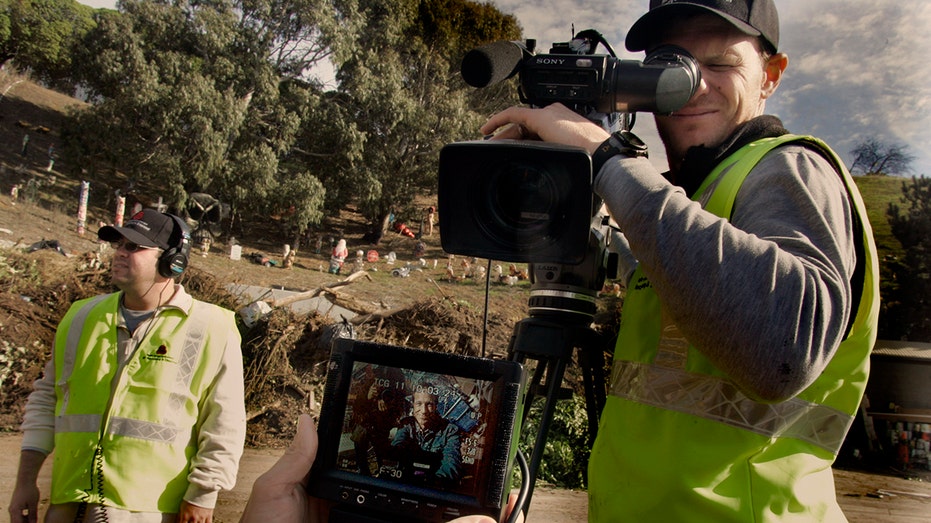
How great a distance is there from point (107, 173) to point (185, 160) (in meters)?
0.68

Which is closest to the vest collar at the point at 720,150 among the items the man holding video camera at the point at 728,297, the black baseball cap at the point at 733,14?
the man holding video camera at the point at 728,297

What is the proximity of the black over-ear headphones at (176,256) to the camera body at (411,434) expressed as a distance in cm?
144

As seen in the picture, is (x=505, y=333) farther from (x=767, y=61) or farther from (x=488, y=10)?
(x=767, y=61)

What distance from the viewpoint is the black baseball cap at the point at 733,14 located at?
0.77 metres

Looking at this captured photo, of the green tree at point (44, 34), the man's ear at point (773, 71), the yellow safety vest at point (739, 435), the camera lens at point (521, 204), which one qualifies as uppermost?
the green tree at point (44, 34)

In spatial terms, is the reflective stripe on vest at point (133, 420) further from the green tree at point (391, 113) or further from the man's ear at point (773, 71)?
the green tree at point (391, 113)

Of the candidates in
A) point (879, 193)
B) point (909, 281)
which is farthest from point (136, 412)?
point (909, 281)

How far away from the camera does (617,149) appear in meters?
0.67

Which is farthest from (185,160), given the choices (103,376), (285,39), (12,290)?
(103,376)

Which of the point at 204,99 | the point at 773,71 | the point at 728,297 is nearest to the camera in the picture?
the point at 728,297

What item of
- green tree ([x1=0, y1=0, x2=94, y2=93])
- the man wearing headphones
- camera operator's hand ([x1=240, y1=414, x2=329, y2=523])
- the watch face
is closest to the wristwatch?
the watch face

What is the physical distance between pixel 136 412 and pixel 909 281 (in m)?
4.45

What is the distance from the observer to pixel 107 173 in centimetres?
573

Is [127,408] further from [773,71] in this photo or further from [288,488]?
[773,71]
